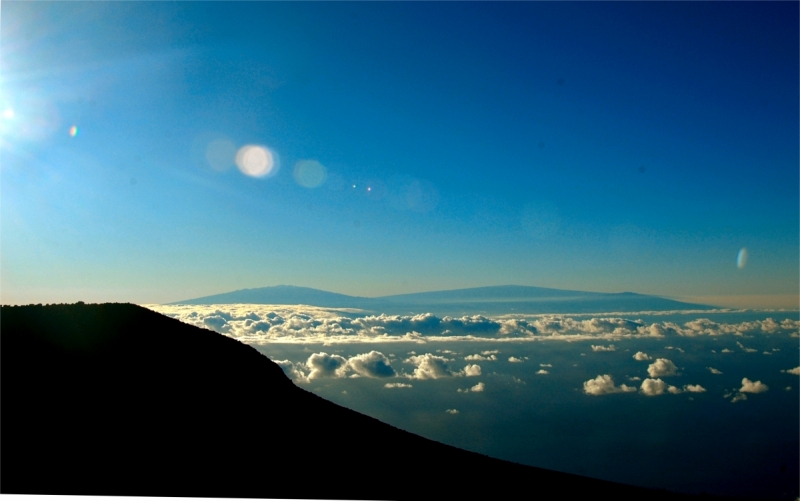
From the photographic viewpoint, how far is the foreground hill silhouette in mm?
17516

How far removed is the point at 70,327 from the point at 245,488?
562 inches

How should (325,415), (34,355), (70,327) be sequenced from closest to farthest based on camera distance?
1. (34,355)
2. (70,327)
3. (325,415)

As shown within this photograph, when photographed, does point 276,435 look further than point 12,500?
Yes

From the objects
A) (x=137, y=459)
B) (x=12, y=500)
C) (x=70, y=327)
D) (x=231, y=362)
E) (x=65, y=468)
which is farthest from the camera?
(x=231, y=362)

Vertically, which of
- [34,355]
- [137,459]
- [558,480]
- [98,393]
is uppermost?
[34,355]

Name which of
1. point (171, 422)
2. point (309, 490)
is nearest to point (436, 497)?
point (309, 490)

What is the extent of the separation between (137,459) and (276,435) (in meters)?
6.35

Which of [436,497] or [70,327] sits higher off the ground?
[70,327]

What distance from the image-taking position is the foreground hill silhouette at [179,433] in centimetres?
1752

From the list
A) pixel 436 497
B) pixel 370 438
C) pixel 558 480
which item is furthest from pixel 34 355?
pixel 558 480

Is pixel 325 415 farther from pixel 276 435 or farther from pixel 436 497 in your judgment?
pixel 436 497

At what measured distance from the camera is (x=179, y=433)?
2069 centimetres

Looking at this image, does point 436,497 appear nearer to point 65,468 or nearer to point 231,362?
point 65,468

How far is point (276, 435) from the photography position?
76.0 ft
